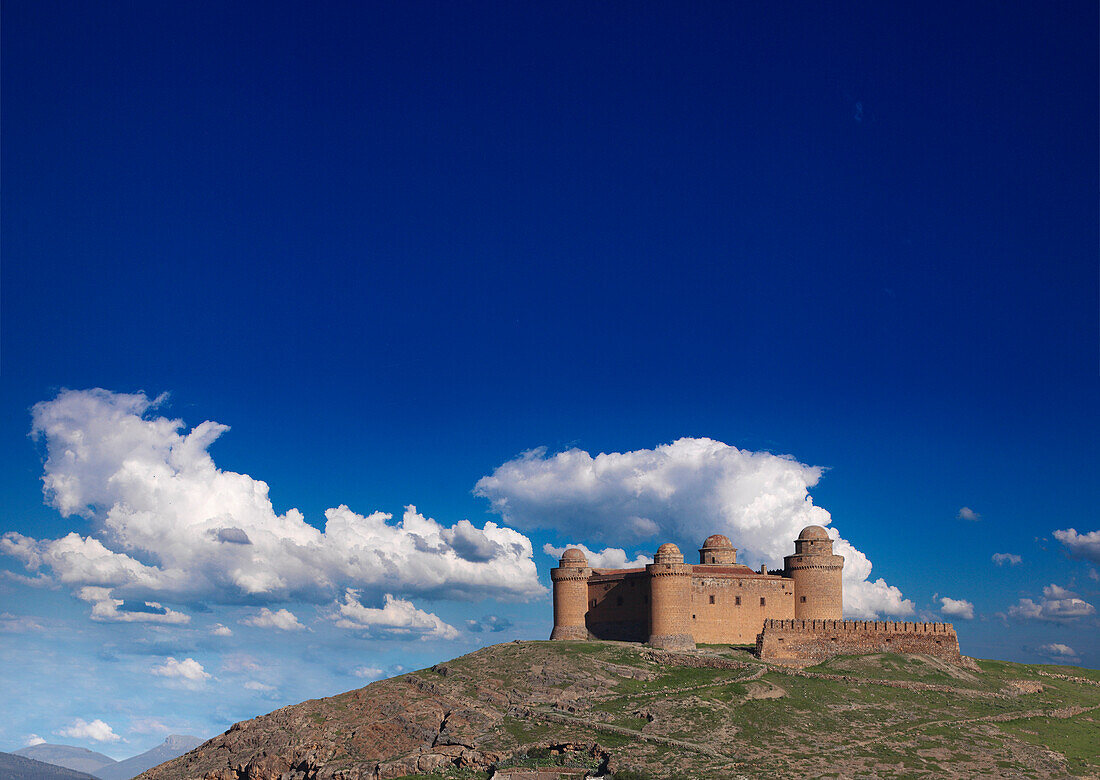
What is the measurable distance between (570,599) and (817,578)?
26.0 meters

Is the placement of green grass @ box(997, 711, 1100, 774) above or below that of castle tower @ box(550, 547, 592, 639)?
below

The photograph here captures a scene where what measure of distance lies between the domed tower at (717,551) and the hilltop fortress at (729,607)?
121mm

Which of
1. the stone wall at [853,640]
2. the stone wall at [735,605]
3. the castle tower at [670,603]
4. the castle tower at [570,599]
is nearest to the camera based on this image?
the stone wall at [853,640]

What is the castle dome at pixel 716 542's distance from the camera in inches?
3858

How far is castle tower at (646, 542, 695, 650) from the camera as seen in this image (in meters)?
83.1

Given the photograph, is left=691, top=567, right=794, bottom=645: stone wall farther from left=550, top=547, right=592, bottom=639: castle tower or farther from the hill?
left=550, top=547, right=592, bottom=639: castle tower

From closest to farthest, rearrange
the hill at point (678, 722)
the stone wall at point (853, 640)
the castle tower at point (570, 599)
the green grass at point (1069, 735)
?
1. the hill at point (678, 722)
2. the green grass at point (1069, 735)
3. the stone wall at point (853, 640)
4. the castle tower at point (570, 599)

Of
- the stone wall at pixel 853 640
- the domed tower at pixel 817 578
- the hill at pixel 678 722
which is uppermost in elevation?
the domed tower at pixel 817 578

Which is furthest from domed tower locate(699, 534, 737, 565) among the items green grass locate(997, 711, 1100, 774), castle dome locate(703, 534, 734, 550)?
green grass locate(997, 711, 1100, 774)

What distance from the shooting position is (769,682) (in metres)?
67.4

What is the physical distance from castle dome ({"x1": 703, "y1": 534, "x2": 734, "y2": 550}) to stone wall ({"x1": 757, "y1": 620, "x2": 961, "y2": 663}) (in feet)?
68.8

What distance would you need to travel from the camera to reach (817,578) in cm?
8769

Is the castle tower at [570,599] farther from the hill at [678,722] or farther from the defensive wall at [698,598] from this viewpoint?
the hill at [678,722]

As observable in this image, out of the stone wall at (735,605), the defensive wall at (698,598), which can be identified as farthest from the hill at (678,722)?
the stone wall at (735,605)
